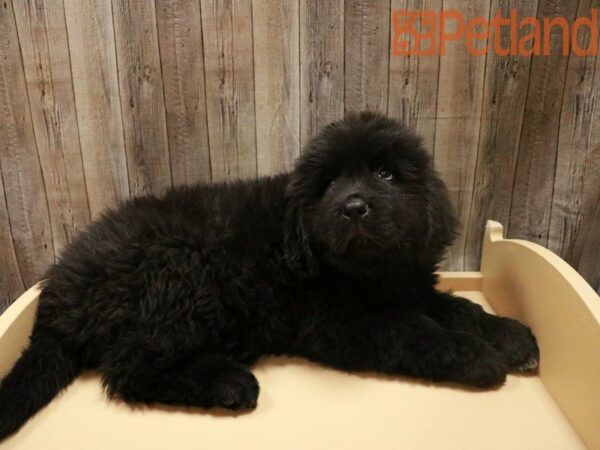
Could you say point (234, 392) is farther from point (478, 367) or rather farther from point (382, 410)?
point (478, 367)

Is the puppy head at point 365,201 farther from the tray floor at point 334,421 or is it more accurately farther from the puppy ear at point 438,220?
the tray floor at point 334,421

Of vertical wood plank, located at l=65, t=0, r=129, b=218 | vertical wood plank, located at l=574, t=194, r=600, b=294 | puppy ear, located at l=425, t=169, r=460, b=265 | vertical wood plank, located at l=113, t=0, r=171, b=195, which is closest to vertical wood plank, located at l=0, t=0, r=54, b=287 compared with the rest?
vertical wood plank, located at l=65, t=0, r=129, b=218

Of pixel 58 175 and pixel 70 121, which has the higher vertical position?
pixel 70 121

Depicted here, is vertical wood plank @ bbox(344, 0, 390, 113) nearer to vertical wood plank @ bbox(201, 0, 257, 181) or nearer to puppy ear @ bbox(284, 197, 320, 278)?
vertical wood plank @ bbox(201, 0, 257, 181)

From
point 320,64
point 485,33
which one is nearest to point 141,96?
point 320,64

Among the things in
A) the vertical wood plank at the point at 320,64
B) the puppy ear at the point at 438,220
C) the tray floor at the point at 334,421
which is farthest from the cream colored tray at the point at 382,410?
the vertical wood plank at the point at 320,64

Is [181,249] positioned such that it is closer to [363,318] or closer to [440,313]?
[363,318]

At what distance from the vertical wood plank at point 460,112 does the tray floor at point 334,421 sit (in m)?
0.63

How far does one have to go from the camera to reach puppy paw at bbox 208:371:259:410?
3.83 ft

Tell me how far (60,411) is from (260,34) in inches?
44.1

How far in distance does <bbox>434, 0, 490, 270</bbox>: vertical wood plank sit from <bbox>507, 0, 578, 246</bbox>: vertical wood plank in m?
0.15

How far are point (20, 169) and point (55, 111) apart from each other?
0.74 ft

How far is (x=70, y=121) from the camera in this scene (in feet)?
5.05

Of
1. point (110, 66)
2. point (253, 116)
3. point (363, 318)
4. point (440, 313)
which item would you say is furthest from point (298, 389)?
point (110, 66)
